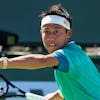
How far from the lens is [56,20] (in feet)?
15.8

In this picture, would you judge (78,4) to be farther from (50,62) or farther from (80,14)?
(50,62)

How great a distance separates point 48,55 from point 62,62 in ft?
0.33

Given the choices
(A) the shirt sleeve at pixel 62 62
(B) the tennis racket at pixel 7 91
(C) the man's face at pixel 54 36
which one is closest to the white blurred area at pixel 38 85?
(B) the tennis racket at pixel 7 91

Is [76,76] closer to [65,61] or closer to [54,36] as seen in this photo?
[65,61]

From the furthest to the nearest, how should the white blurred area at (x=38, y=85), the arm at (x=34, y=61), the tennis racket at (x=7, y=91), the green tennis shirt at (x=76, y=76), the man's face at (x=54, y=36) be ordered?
the white blurred area at (x=38, y=85) < the tennis racket at (x=7, y=91) < the man's face at (x=54, y=36) < the green tennis shirt at (x=76, y=76) < the arm at (x=34, y=61)

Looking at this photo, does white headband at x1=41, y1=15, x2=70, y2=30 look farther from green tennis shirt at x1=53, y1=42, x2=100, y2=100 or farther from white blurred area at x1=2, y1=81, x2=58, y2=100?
white blurred area at x1=2, y1=81, x2=58, y2=100

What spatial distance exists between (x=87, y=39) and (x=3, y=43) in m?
1.46

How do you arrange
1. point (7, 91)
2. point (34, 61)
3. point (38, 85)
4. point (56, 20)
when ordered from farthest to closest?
point (38, 85), point (7, 91), point (56, 20), point (34, 61)

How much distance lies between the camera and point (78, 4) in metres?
7.21

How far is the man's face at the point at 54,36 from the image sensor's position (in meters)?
4.74

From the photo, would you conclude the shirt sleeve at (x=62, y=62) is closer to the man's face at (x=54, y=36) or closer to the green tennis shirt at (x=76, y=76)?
the green tennis shirt at (x=76, y=76)

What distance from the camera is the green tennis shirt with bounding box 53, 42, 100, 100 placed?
4621 millimetres

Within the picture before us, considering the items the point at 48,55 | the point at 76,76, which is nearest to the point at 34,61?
the point at 48,55

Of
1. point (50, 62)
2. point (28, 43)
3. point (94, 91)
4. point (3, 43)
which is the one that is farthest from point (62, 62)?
point (28, 43)
